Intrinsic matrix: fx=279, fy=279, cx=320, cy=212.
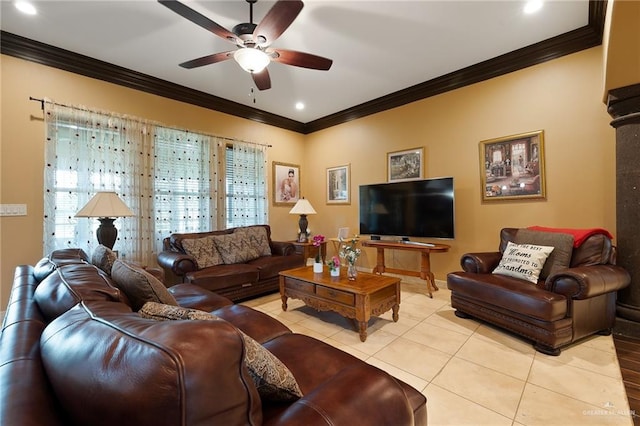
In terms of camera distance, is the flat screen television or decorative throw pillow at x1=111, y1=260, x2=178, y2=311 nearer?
decorative throw pillow at x1=111, y1=260, x2=178, y2=311

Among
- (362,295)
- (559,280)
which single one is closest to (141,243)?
(362,295)

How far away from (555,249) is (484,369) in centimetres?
145

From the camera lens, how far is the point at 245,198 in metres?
4.81

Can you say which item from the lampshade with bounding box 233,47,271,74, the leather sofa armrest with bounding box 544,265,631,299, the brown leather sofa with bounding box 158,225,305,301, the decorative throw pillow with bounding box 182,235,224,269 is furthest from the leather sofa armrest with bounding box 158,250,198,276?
the leather sofa armrest with bounding box 544,265,631,299

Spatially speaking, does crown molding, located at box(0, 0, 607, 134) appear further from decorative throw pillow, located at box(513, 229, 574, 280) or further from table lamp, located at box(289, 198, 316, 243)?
decorative throw pillow, located at box(513, 229, 574, 280)

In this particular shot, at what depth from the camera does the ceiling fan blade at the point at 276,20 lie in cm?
184

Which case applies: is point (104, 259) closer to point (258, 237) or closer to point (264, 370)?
point (264, 370)

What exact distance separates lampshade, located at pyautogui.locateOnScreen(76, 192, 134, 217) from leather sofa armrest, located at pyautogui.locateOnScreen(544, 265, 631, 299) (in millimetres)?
3988

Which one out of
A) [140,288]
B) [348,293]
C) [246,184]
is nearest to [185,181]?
[246,184]

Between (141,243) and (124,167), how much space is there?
1.00 m

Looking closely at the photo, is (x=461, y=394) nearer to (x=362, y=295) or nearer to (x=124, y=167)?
(x=362, y=295)

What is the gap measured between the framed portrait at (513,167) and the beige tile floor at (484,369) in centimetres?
163

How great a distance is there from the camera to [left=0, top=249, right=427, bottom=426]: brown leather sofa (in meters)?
0.52

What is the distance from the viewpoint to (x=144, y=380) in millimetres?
520
